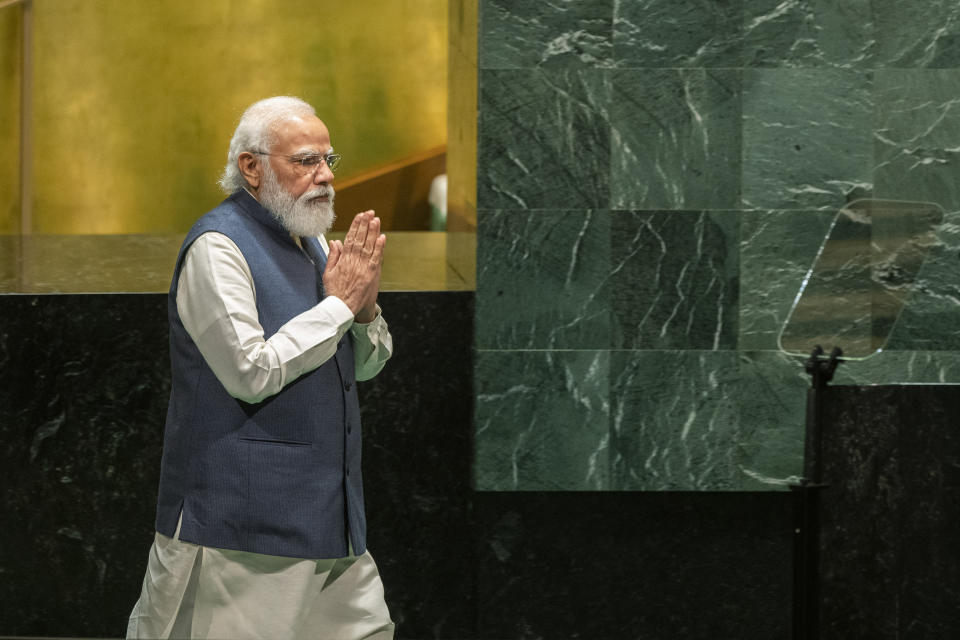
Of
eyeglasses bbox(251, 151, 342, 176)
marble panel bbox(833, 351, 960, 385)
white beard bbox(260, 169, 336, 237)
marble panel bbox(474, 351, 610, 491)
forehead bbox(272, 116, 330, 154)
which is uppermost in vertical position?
forehead bbox(272, 116, 330, 154)

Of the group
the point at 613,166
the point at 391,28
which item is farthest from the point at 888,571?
the point at 391,28

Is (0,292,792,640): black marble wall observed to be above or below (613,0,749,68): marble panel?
below

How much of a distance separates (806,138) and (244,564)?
8.94 ft

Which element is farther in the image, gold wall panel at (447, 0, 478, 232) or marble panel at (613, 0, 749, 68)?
gold wall panel at (447, 0, 478, 232)

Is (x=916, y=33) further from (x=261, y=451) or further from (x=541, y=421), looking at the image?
(x=261, y=451)

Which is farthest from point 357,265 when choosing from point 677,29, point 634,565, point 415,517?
point 634,565

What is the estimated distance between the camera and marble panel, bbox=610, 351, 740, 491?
16.3 ft

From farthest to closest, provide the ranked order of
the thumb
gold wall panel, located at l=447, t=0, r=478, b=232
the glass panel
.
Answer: gold wall panel, located at l=447, t=0, r=478, b=232
the glass panel
the thumb

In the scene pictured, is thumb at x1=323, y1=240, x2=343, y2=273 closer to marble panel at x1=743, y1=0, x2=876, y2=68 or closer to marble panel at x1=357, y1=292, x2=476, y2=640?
marble panel at x1=357, y1=292, x2=476, y2=640

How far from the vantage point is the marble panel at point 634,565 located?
5113mm

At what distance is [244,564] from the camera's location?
130 inches

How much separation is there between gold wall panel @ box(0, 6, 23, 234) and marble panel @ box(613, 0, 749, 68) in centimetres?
252

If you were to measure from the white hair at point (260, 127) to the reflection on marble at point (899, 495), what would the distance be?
2472 mm

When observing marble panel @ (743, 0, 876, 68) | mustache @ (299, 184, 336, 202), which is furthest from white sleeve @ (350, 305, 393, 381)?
marble panel @ (743, 0, 876, 68)
